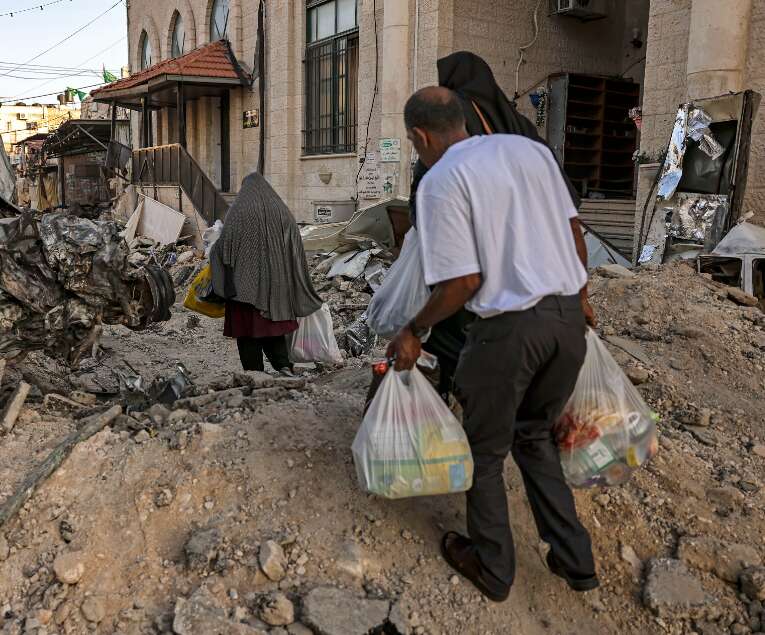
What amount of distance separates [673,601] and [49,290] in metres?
3.25

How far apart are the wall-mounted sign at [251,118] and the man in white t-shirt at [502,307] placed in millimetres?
13222

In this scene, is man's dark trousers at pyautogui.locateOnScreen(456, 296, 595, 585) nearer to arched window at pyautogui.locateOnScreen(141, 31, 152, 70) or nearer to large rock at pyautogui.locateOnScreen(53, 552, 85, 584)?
large rock at pyautogui.locateOnScreen(53, 552, 85, 584)

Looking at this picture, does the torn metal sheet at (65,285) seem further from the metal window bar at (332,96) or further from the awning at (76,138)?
the awning at (76,138)

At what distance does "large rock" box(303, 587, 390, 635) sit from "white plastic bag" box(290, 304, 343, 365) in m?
2.54

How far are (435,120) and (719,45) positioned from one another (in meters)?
5.26

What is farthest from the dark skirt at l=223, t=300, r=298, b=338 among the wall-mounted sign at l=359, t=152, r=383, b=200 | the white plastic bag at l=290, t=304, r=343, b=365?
the wall-mounted sign at l=359, t=152, r=383, b=200

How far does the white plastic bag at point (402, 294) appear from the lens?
9.27 ft

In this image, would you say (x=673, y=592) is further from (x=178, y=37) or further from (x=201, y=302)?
(x=178, y=37)

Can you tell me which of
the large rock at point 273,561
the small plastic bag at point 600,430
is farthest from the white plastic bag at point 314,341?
the small plastic bag at point 600,430

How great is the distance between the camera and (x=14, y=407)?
3453 mm

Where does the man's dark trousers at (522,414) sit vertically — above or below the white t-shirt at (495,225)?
below

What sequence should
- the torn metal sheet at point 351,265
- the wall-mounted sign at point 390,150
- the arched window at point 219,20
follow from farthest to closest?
the arched window at point 219,20 → the wall-mounted sign at point 390,150 → the torn metal sheet at point 351,265

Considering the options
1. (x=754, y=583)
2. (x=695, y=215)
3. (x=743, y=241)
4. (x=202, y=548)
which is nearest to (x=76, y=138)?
(x=695, y=215)

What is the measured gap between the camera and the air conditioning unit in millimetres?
10930
